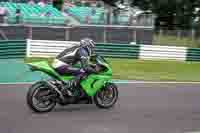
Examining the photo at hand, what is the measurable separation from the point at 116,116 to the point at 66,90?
99 cm

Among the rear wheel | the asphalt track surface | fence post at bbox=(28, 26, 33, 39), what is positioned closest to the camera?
the asphalt track surface

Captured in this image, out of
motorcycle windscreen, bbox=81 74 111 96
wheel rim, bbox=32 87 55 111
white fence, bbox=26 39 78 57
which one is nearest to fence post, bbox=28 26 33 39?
white fence, bbox=26 39 78 57

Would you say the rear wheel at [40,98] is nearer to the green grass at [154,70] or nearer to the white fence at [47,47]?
the green grass at [154,70]

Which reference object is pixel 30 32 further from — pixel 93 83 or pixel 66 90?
pixel 66 90

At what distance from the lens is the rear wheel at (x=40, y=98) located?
7703mm

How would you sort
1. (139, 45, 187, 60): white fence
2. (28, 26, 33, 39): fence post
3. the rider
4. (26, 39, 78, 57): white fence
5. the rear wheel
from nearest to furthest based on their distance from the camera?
the rear wheel → the rider → (26, 39, 78, 57): white fence → (28, 26, 33, 39): fence post → (139, 45, 187, 60): white fence

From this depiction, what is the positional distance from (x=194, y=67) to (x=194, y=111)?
411 inches

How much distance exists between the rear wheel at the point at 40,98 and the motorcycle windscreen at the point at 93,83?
2.21 ft

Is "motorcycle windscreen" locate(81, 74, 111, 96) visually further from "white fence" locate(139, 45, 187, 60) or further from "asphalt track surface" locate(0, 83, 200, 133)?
"white fence" locate(139, 45, 187, 60)

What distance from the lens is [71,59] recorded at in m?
8.09

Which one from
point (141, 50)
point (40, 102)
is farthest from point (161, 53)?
point (40, 102)

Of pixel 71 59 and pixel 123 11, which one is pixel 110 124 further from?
pixel 123 11

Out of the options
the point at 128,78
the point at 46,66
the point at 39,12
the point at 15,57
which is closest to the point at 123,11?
the point at 46,66

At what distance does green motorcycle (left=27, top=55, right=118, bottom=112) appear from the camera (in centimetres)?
775
